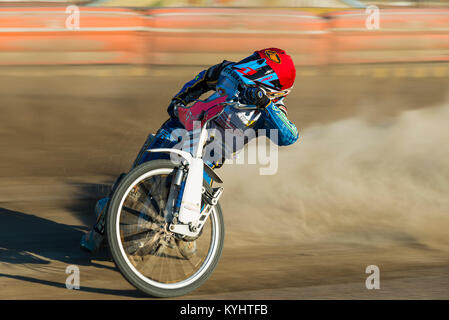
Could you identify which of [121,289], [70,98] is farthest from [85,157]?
[121,289]

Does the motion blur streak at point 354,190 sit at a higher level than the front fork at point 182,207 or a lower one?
higher

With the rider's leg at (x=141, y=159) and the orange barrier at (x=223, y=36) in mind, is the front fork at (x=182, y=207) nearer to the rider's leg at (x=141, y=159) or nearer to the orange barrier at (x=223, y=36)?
the rider's leg at (x=141, y=159)

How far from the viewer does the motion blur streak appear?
5.28 metres

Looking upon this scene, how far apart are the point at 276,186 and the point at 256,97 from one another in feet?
8.86

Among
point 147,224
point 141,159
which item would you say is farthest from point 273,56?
point 147,224

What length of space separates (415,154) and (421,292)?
3.81 meters

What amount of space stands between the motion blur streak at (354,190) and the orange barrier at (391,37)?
107 inches

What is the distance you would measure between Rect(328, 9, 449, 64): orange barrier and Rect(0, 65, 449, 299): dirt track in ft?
1.74

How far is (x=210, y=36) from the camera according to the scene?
10.5 meters

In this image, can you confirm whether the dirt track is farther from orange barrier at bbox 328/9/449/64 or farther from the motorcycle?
orange barrier at bbox 328/9/449/64

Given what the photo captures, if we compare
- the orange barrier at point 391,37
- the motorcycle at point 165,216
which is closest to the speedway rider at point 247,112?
the motorcycle at point 165,216

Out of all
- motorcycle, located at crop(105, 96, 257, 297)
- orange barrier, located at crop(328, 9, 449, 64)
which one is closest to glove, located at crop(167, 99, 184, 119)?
motorcycle, located at crop(105, 96, 257, 297)

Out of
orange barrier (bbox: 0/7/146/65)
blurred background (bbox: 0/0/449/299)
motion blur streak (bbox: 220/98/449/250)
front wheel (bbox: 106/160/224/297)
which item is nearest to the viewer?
front wheel (bbox: 106/160/224/297)

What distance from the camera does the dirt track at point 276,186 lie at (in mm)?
4051
